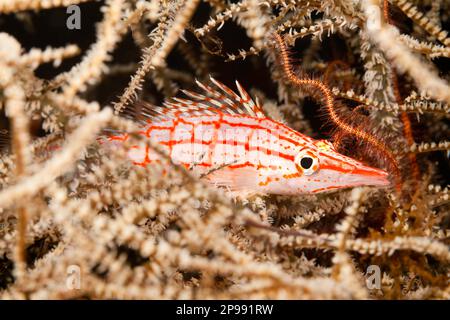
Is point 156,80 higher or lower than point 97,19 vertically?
lower

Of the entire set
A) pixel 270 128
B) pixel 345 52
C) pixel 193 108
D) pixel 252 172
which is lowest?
pixel 252 172

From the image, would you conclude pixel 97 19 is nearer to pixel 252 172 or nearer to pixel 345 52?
pixel 345 52

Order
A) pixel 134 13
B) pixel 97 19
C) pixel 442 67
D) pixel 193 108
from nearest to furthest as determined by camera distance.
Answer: pixel 134 13 → pixel 193 108 → pixel 442 67 → pixel 97 19

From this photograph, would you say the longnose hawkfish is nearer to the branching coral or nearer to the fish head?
the fish head

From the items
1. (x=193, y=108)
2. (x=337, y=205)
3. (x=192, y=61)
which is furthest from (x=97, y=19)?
(x=337, y=205)

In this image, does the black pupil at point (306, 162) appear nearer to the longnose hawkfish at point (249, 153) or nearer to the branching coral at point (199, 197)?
the longnose hawkfish at point (249, 153)

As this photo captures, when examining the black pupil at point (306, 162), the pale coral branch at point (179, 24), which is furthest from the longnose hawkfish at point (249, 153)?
the pale coral branch at point (179, 24)

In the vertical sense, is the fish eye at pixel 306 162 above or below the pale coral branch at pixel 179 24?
below

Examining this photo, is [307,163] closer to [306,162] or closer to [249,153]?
[306,162]

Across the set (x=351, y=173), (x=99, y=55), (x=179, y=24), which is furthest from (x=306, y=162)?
(x=99, y=55)

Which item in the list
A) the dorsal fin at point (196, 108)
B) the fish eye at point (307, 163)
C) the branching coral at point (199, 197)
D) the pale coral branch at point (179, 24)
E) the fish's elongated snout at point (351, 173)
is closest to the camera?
the branching coral at point (199, 197)
